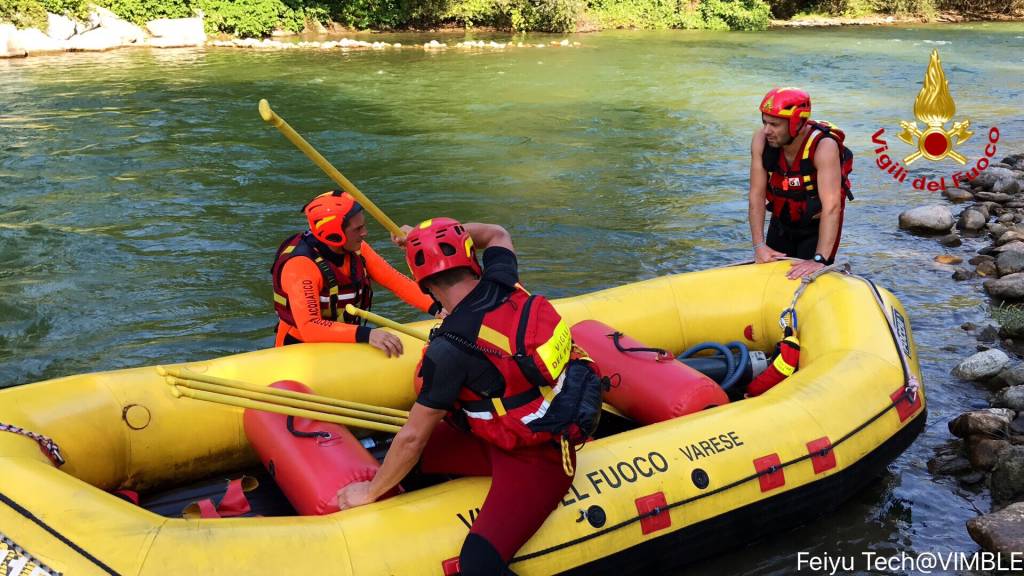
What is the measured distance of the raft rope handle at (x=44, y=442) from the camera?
309 cm

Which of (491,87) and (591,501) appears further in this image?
(491,87)

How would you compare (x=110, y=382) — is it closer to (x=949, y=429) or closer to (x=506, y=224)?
(x=949, y=429)

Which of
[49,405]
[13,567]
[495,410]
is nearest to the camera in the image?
[13,567]

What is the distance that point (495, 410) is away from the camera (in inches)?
109

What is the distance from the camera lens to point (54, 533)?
8.59 ft

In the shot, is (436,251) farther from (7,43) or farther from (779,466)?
(7,43)

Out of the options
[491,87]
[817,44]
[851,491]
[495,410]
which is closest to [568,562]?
[495,410]

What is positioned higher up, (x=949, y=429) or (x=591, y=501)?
(x=591, y=501)

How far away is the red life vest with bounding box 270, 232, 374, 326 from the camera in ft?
13.0

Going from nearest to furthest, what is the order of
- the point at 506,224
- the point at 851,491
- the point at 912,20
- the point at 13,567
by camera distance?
1. the point at 13,567
2. the point at 851,491
3. the point at 506,224
4. the point at 912,20

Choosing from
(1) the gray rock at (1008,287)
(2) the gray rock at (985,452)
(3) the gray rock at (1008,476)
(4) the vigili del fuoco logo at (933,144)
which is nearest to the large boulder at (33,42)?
(4) the vigili del fuoco logo at (933,144)

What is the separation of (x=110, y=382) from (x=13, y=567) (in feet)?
3.65

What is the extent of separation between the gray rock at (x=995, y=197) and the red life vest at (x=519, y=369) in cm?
691

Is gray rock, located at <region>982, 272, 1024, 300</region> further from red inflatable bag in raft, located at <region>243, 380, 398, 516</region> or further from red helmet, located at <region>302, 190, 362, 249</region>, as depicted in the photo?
red inflatable bag in raft, located at <region>243, 380, 398, 516</region>
